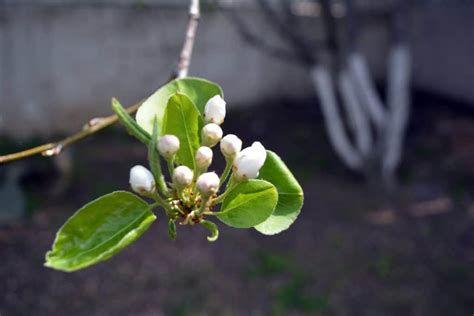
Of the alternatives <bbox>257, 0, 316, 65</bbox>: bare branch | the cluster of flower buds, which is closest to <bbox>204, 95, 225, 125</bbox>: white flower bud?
the cluster of flower buds

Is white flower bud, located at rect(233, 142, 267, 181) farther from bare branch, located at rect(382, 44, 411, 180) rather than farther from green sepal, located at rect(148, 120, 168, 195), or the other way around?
bare branch, located at rect(382, 44, 411, 180)

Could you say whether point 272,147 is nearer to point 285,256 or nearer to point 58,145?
point 285,256

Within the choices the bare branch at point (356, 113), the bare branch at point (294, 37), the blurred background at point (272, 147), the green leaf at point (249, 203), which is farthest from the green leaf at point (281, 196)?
the bare branch at point (356, 113)

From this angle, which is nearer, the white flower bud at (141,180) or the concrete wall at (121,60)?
the white flower bud at (141,180)

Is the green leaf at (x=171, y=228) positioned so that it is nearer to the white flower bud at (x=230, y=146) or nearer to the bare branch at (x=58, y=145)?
the white flower bud at (x=230, y=146)

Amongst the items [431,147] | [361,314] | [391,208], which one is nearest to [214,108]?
[361,314]
